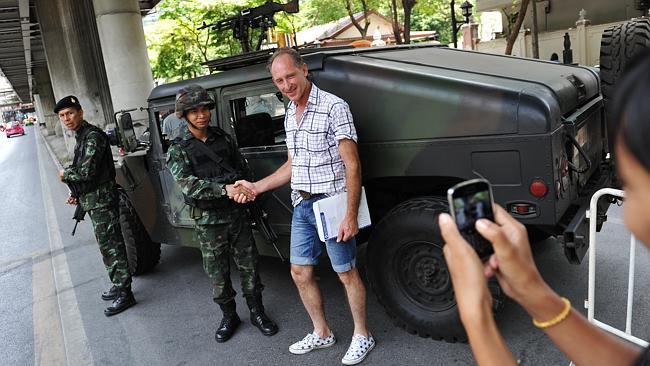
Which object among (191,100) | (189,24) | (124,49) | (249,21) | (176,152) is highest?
(189,24)

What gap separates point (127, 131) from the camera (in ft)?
14.5

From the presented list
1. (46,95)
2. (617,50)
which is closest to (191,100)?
(617,50)

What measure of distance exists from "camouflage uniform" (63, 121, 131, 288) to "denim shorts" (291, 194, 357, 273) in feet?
6.47

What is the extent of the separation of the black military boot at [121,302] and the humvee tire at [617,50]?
13.1 ft

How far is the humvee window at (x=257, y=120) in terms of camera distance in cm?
376

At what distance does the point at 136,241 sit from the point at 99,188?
0.82 m

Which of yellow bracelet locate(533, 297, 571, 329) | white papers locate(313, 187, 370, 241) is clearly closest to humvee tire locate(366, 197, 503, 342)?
white papers locate(313, 187, 370, 241)

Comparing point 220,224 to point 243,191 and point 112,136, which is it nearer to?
point 243,191

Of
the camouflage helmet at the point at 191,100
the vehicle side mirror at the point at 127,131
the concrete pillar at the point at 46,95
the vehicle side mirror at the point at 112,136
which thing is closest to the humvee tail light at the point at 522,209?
the camouflage helmet at the point at 191,100

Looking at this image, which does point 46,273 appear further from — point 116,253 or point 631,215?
point 631,215

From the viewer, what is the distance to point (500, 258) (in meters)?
1.05

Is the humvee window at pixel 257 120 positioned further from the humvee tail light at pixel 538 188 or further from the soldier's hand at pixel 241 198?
the humvee tail light at pixel 538 188

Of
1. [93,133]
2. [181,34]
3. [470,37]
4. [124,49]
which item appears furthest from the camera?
[181,34]

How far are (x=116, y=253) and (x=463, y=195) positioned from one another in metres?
4.05
